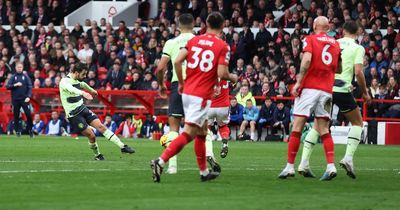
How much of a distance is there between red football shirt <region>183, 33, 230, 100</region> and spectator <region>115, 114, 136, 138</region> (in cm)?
2011

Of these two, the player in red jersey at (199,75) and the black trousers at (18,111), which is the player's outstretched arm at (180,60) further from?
the black trousers at (18,111)

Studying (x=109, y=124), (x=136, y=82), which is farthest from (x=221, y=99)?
(x=136, y=82)

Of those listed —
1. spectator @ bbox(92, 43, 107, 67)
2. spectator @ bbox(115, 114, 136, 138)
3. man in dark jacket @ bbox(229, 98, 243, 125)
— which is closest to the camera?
man in dark jacket @ bbox(229, 98, 243, 125)

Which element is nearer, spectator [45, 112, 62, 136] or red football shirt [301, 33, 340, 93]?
red football shirt [301, 33, 340, 93]

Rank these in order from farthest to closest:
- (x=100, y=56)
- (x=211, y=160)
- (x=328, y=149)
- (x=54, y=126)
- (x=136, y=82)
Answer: (x=100, y=56), (x=136, y=82), (x=54, y=126), (x=211, y=160), (x=328, y=149)

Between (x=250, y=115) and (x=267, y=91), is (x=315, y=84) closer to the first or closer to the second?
(x=250, y=115)

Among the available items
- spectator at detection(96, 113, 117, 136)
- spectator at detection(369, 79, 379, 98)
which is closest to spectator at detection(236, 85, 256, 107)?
spectator at detection(369, 79, 379, 98)

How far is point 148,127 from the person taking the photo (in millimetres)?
33656

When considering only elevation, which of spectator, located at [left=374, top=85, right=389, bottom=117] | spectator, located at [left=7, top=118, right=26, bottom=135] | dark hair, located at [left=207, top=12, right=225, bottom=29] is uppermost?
dark hair, located at [left=207, top=12, right=225, bottom=29]

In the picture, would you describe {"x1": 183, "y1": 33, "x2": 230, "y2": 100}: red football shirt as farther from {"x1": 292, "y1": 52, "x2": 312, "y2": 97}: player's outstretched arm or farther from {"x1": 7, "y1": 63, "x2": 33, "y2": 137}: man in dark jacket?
{"x1": 7, "y1": 63, "x2": 33, "y2": 137}: man in dark jacket

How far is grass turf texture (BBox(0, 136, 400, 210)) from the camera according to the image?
1120 centimetres

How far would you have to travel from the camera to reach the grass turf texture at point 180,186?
11195 mm

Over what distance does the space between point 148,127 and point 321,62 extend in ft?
63.8

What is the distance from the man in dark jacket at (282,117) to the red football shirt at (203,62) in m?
17.9
